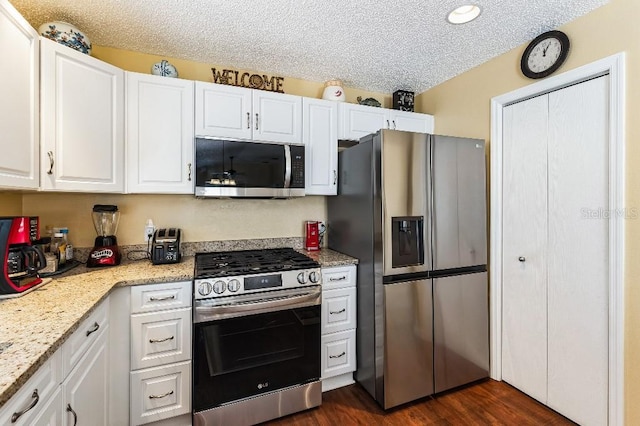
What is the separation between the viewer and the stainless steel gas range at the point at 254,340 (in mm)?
1704

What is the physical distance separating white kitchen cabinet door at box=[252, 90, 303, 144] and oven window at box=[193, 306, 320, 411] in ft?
4.28

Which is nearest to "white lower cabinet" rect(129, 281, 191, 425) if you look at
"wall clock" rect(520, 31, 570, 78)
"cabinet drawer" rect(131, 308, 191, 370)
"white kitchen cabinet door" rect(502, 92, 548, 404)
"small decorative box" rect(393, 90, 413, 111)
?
"cabinet drawer" rect(131, 308, 191, 370)

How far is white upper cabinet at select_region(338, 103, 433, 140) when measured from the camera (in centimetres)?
250

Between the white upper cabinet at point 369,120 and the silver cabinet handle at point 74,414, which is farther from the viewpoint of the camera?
the white upper cabinet at point 369,120

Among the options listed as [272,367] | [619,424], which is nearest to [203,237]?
[272,367]

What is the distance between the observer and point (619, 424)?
1.60m

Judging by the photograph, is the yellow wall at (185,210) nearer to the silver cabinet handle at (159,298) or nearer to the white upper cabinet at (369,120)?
the white upper cabinet at (369,120)

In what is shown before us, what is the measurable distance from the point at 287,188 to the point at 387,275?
0.97m

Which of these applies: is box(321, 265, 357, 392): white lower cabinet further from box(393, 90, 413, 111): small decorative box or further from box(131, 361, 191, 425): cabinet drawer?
box(393, 90, 413, 111): small decorative box

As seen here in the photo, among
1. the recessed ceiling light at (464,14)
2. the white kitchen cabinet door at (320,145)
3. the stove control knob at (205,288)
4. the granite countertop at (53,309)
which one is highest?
the recessed ceiling light at (464,14)

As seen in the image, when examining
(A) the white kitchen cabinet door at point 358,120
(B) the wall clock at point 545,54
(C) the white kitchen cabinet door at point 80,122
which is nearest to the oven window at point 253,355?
(C) the white kitchen cabinet door at point 80,122

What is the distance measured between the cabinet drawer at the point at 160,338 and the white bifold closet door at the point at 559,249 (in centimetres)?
229

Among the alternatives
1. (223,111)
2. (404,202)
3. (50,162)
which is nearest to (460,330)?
(404,202)

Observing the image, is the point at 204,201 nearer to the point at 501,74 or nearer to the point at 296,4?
the point at 296,4
